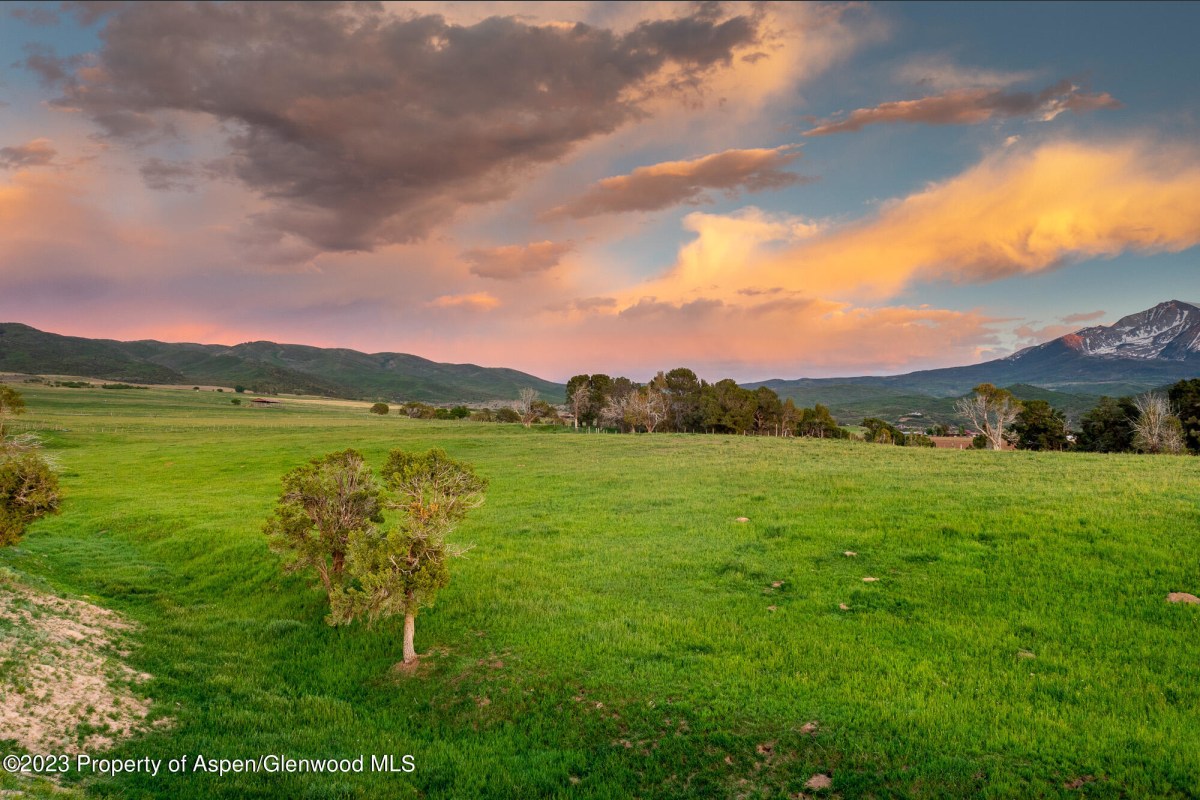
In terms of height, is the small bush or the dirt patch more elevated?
the small bush

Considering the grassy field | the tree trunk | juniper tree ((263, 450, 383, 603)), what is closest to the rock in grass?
the grassy field

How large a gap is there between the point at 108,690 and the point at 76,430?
350 feet

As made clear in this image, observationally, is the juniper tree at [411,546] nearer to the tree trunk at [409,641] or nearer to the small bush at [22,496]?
the tree trunk at [409,641]

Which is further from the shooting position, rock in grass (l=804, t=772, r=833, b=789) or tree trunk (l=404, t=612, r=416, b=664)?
tree trunk (l=404, t=612, r=416, b=664)

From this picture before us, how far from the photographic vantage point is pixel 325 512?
714 inches

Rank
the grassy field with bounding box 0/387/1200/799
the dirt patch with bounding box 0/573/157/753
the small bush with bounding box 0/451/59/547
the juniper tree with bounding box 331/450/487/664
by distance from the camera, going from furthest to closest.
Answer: the small bush with bounding box 0/451/59/547
the juniper tree with bounding box 331/450/487/664
the dirt patch with bounding box 0/573/157/753
the grassy field with bounding box 0/387/1200/799

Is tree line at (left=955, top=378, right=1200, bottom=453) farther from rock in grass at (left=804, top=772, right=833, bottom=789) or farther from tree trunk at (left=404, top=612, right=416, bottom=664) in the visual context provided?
tree trunk at (left=404, top=612, right=416, bottom=664)

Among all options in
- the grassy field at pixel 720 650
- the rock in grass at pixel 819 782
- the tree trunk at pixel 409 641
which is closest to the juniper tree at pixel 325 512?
the grassy field at pixel 720 650

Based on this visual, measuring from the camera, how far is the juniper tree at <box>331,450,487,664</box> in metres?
14.3

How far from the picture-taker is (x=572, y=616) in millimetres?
16438

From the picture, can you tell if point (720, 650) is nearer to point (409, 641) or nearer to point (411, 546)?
point (409, 641)

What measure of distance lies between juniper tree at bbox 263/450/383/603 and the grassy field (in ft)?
7.73

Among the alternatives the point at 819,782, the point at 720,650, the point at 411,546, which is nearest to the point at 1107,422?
the point at 720,650

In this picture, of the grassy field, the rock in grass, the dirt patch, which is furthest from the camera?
the dirt patch
